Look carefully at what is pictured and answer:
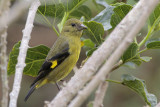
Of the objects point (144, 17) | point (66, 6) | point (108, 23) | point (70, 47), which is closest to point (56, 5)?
point (66, 6)

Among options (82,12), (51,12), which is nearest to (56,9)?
(51,12)

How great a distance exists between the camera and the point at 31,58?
2250mm

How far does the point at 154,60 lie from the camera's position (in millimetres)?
4617

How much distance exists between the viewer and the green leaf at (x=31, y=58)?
2178 millimetres

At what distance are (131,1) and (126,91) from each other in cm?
253

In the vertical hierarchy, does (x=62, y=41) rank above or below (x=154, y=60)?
above

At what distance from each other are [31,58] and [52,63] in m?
0.45

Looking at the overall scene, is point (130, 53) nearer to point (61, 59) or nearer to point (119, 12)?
point (119, 12)

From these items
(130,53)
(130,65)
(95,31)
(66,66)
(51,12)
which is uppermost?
(51,12)

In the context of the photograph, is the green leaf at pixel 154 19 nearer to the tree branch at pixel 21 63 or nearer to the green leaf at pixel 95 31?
the green leaf at pixel 95 31

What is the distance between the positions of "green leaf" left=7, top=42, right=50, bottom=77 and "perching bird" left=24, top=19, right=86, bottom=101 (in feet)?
0.70

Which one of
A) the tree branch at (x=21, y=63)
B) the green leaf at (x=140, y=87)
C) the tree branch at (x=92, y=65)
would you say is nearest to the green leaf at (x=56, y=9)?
the tree branch at (x=21, y=63)

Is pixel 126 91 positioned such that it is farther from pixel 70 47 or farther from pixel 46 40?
pixel 70 47

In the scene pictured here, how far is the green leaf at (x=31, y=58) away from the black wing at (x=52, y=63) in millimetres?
182
